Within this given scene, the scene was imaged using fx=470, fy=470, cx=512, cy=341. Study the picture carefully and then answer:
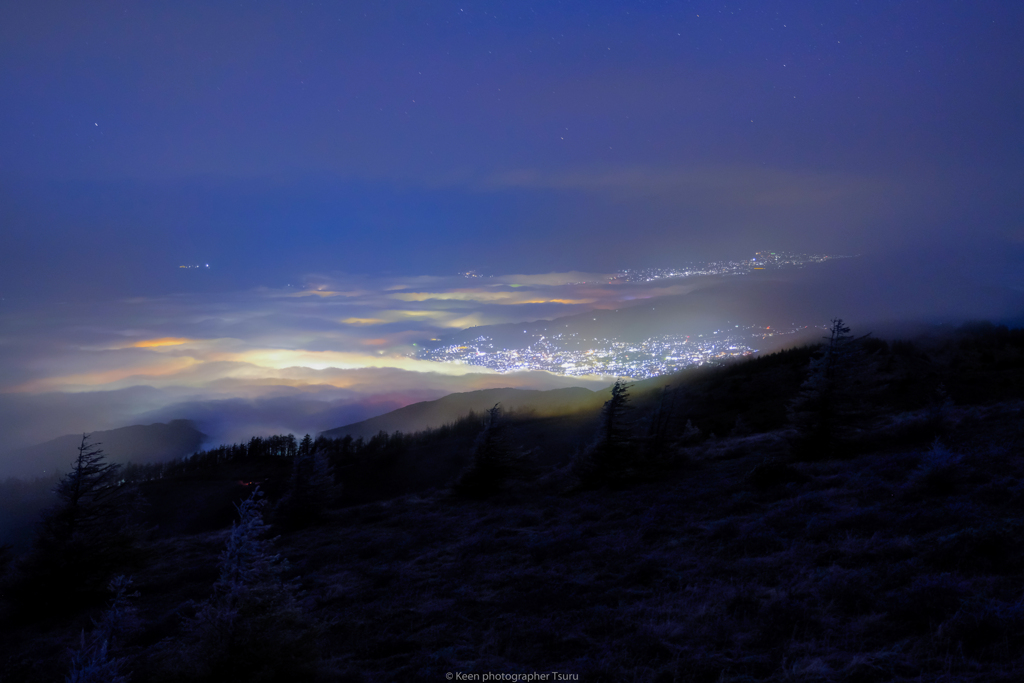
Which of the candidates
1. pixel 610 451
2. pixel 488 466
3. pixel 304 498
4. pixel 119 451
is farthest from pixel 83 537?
pixel 119 451

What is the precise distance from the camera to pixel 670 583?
30.7 ft

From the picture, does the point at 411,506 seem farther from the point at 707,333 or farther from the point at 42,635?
the point at 707,333

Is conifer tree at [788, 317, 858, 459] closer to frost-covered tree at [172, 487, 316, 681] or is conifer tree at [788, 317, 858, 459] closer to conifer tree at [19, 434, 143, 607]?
frost-covered tree at [172, 487, 316, 681]

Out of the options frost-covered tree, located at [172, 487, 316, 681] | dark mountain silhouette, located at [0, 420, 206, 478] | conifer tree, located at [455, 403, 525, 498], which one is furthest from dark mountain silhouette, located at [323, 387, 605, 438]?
frost-covered tree, located at [172, 487, 316, 681]

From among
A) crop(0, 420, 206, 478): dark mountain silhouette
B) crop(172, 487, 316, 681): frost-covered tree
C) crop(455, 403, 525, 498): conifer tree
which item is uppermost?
crop(172, 487, 316, 681): frost-covered tree

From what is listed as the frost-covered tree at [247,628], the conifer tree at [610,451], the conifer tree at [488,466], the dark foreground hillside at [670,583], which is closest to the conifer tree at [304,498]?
the dark foreground hillside at [670,583]

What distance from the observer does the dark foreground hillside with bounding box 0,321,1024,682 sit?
20.4ft

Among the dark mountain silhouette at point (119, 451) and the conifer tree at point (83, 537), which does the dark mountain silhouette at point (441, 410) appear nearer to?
the dark mountain silhouette at point (119, 451)

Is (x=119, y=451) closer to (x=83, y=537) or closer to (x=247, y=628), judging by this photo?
(x=83, y=537)

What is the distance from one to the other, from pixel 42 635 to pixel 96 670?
12.0 metres

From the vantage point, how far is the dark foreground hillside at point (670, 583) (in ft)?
20.4

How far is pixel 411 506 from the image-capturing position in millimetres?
25531

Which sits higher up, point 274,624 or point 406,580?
point 274,624

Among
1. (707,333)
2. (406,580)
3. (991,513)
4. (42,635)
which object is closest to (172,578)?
(42,635)
